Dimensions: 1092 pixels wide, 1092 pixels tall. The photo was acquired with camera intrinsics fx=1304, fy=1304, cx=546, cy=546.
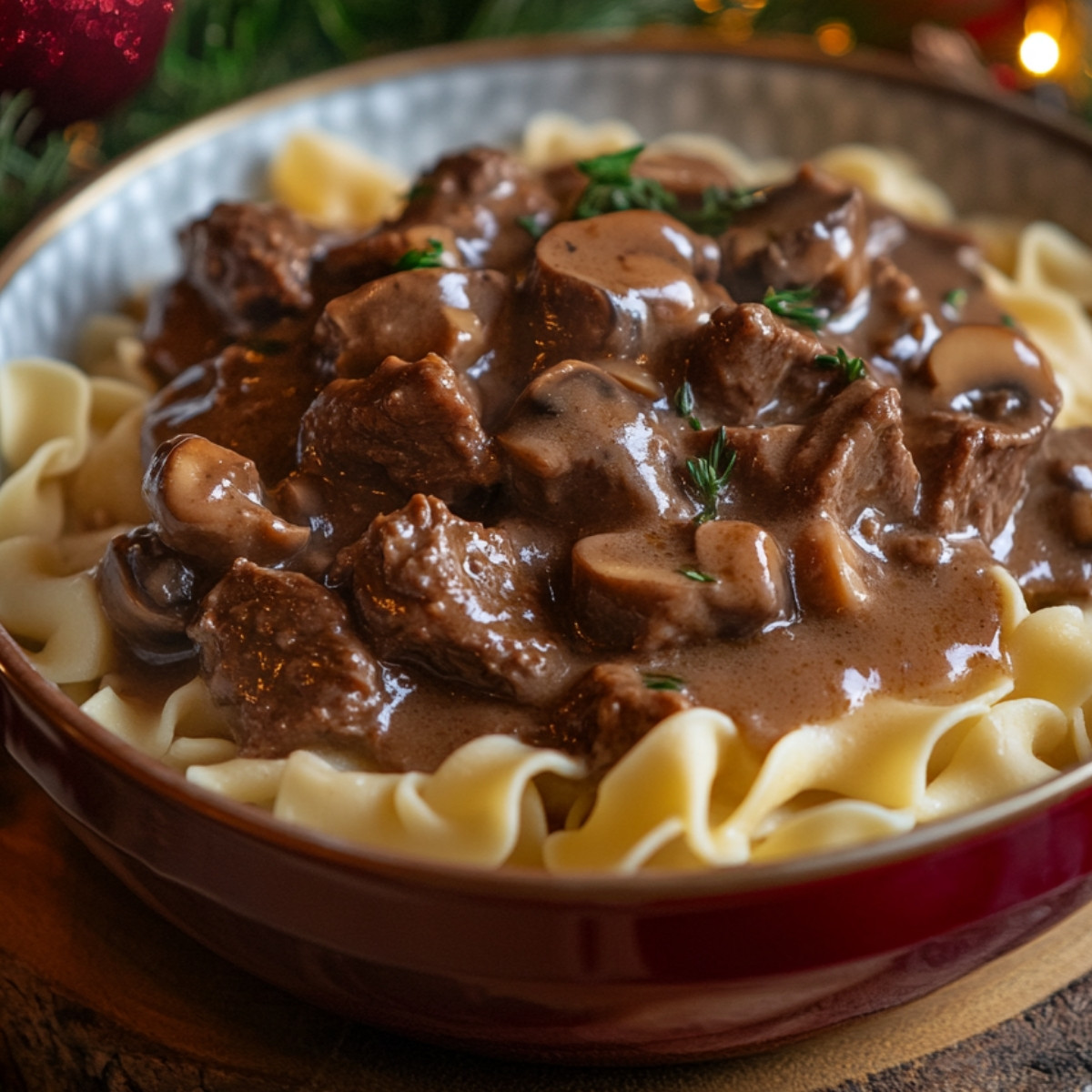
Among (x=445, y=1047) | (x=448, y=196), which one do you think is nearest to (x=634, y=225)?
(x=448, y=196)

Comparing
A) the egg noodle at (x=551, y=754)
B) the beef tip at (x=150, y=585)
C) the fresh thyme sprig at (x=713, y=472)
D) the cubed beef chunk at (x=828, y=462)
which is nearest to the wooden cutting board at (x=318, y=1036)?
the egg noodle at (x=551, y=754)

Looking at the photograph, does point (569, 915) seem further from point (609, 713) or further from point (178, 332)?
point (178, 332)

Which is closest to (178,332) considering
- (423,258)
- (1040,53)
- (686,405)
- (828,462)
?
(423,258)

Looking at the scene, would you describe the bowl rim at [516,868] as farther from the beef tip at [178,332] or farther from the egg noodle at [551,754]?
the beef tip at [178,332]

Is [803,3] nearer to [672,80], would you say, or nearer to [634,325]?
[672,80]

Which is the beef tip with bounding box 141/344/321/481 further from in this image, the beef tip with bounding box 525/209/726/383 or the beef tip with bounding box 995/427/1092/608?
the beef tip with bounding box 995/427/1092/608

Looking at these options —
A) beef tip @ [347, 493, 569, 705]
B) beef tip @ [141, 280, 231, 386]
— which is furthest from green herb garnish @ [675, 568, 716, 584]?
beef tip @ [141, 280, 231, 386]
